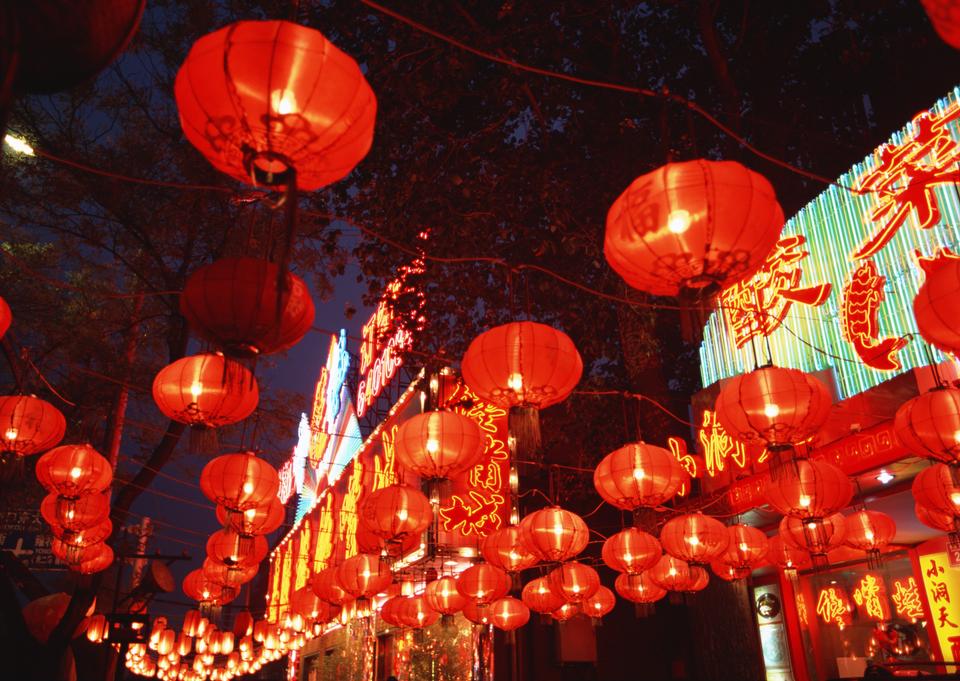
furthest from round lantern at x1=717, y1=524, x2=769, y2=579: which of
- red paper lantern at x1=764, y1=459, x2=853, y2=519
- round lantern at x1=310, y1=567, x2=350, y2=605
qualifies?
round lantern at x1=310, y1=567, x2=350, y2=605

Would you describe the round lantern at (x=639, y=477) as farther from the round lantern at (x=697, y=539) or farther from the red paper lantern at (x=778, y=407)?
the round lantern at (x=697, y=539)

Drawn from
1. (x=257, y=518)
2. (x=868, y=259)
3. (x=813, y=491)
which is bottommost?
(x=813, y=491)

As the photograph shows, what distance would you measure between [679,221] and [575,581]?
236 inches

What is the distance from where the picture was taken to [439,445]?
5848 mm

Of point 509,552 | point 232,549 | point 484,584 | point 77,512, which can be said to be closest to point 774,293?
point 509,552

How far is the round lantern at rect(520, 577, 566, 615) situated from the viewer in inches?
363

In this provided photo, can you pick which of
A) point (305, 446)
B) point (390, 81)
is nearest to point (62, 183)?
point (390, 81)

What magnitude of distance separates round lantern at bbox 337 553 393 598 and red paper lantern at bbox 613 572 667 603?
9.94ft

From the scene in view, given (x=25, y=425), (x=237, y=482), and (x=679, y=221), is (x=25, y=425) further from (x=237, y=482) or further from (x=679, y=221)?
(x=679, y=221)

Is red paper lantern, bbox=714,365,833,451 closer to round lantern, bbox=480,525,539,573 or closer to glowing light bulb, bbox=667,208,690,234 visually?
glowing light bulb, bbox=667,208,690,234

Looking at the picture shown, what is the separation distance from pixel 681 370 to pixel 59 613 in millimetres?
12671

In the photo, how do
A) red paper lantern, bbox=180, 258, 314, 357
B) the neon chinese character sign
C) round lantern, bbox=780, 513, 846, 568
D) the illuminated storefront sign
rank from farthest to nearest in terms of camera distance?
the neon chinese character sign, round lantern, bbox=780, 513, 846, 568, the illuminated storefront sign, red paper lantern, bbox=180, 258, 314, 357

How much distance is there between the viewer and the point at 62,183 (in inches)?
384

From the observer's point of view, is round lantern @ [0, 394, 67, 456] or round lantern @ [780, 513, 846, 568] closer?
round lantern @ [0, 394, 67, 456]
